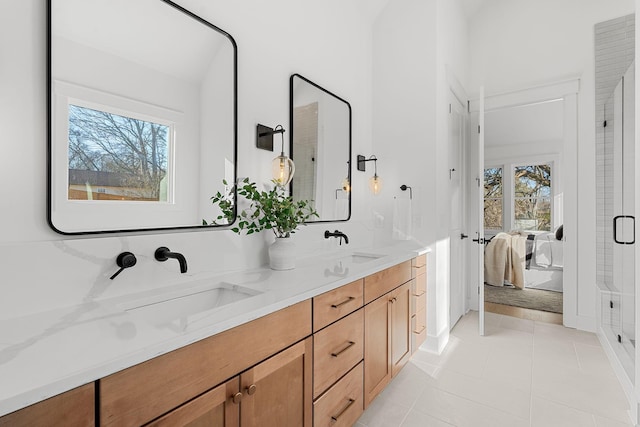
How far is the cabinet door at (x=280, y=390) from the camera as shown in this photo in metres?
1.05

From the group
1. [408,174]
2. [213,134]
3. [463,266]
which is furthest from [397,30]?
[463,266]

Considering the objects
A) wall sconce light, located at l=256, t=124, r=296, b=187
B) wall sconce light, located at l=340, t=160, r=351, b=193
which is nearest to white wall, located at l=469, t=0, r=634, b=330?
wall sconce light, located at l=340, t=160, r=351, b=193

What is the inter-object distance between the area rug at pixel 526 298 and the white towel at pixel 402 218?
6.44ft

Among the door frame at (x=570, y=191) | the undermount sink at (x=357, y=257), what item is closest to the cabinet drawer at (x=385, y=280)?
the undermount sink at (x=357, y=257)

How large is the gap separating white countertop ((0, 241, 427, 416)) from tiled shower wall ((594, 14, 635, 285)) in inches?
112

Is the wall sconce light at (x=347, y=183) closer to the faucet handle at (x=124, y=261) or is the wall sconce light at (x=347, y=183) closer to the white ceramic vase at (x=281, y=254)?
the white ceramic vase at (x=281, y=254)

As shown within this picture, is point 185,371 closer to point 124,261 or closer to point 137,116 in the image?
point 124,261

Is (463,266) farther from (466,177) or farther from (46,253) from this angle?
(46,253)

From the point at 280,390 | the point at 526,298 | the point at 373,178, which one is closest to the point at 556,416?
the point at 280,390

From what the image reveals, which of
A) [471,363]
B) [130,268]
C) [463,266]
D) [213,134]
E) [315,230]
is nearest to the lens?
[130,268]

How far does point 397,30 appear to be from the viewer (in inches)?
113

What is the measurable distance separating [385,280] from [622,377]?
5.73ft

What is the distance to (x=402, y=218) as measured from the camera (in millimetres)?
2852

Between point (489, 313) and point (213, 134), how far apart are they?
3.43 metres
